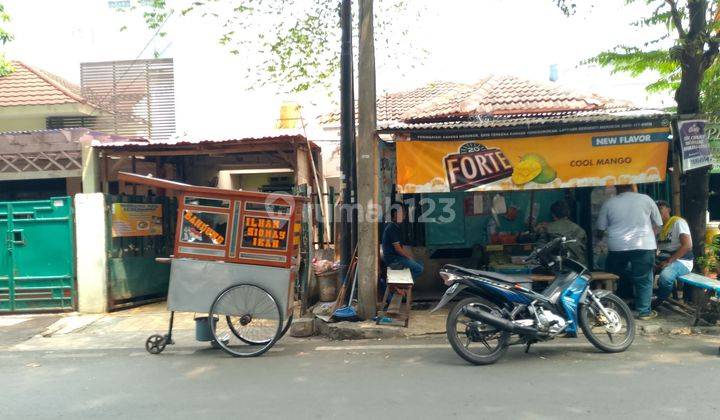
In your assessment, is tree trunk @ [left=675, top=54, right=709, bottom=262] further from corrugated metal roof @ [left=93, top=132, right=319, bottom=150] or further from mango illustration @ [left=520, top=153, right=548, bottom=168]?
corrugated metal roof @ [left=93, top=132, right=319, bottom=150]

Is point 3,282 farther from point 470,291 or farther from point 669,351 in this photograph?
point 669,351

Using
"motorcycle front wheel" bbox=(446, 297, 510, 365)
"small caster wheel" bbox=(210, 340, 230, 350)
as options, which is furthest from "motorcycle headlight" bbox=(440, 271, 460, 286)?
"small caster wheel" bbox=(210, 340, 230, 350)

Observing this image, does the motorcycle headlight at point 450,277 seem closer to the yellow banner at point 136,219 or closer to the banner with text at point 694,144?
the banner with text at point 694,144

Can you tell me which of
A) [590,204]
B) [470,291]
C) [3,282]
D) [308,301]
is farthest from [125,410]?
[590,204]

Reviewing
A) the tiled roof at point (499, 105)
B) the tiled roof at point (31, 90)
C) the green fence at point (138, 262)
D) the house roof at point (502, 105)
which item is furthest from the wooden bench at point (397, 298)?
the tiled roof at point (31, 90)

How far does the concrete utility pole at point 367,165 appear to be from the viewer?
7.00 metres

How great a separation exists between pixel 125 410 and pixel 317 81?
254 inches

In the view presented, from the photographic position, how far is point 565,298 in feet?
18.3

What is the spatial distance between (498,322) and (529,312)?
41 cm

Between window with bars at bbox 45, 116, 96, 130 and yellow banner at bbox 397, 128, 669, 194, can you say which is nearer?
yellow banner at bbox 397, 128, 669, 194

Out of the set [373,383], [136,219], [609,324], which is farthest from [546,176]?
[136,219]

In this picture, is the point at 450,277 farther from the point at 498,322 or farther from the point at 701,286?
the point at 701,286

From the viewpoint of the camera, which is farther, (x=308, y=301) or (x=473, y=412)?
(x=308, y=301)

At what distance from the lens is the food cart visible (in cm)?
606
